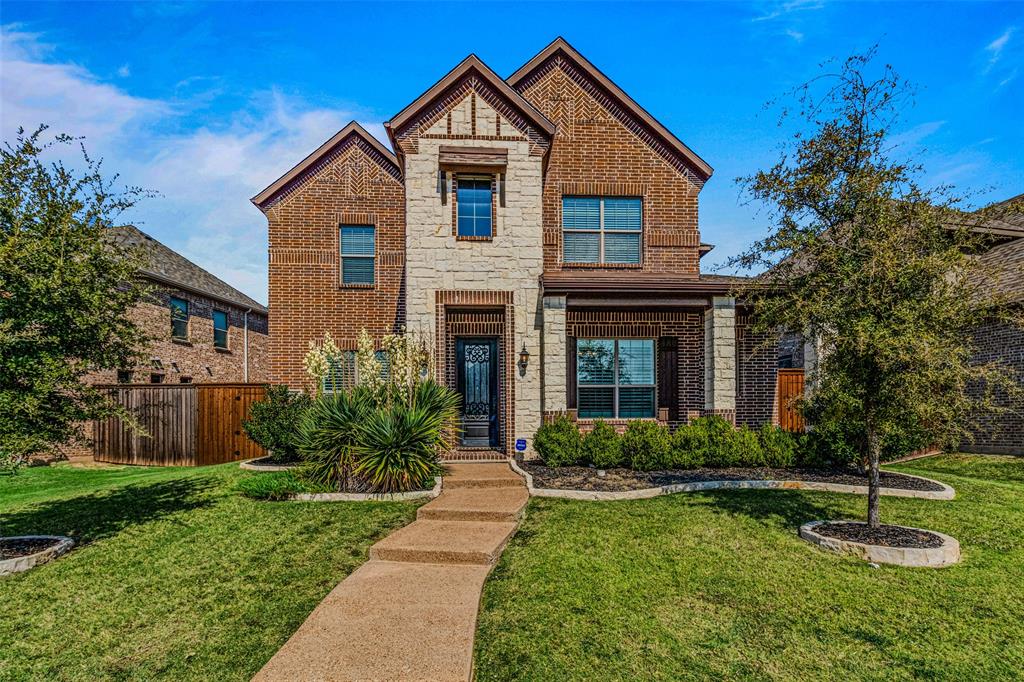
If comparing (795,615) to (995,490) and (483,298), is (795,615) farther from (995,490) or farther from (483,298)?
(483,298)

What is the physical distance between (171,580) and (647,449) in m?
8.08

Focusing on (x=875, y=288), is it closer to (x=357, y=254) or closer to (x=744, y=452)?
(x=744, y=452)

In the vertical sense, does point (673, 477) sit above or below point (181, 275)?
below

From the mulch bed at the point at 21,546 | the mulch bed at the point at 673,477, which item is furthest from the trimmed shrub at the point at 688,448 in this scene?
the mulch bed at the point at 21,546

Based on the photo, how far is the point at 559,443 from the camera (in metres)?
10.7

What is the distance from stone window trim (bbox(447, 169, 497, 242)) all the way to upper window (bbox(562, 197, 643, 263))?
235 centimetres

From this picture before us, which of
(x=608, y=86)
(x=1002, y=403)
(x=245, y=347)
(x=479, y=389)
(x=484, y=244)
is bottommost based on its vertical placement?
(x=1002, y=403)

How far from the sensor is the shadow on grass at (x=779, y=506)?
7406 mm

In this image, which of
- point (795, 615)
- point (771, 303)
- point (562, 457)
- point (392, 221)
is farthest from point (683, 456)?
point (392, 221)

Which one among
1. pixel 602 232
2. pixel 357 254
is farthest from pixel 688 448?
pixel 357 254

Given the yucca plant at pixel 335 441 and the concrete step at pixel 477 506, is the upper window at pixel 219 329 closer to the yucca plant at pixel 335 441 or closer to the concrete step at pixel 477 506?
the yucca plant at pixel 335 441

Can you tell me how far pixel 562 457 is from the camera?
419 inches

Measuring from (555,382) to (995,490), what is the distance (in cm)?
802

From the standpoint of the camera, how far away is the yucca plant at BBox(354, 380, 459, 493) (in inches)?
333
